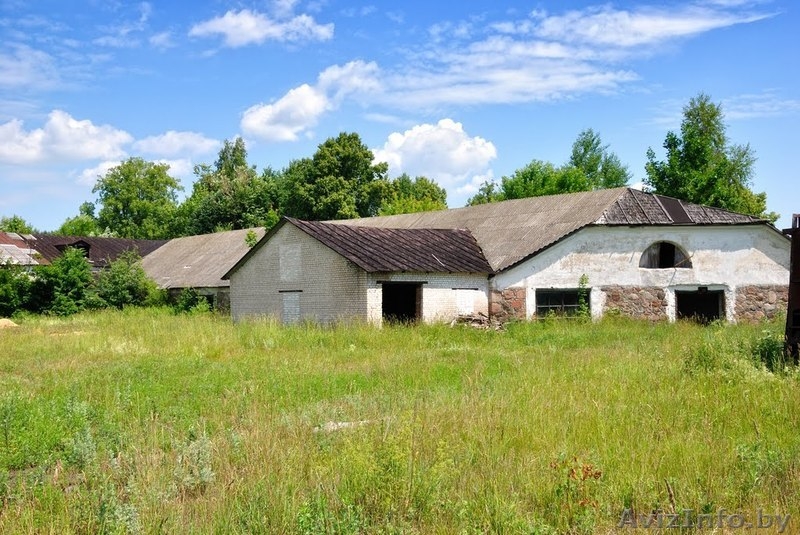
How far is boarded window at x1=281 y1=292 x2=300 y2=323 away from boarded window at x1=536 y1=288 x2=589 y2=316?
8130 mm

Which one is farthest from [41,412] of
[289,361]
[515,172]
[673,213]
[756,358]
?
[515,172]

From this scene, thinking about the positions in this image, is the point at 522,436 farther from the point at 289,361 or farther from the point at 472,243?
the point at 472,243

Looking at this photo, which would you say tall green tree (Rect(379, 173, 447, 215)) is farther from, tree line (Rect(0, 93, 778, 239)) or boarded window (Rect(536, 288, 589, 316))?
boarded window (Rect(536, 288, 589, 316))

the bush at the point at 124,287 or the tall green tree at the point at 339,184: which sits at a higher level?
the tall green tree at the point at 339,184

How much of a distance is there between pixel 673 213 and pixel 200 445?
76.0 feet

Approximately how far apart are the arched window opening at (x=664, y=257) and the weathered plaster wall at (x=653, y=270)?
0.23 meters

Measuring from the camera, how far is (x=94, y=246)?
172 ft

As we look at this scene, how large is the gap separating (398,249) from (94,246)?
34.6 metres

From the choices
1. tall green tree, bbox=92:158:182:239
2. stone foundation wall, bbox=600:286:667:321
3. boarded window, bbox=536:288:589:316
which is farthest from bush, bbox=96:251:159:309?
tall green tree, bbox=92:158:182:239

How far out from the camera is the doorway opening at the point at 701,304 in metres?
25.6

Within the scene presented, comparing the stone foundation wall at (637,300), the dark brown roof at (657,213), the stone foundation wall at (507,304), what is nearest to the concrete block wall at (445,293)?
the stone foundation wall at (507,304)

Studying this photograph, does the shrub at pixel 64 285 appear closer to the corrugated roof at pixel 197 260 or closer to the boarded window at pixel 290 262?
the corrugated roof at pixel 197 260

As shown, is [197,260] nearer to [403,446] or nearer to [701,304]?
[701,304]

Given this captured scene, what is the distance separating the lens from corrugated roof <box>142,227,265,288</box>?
122ft
